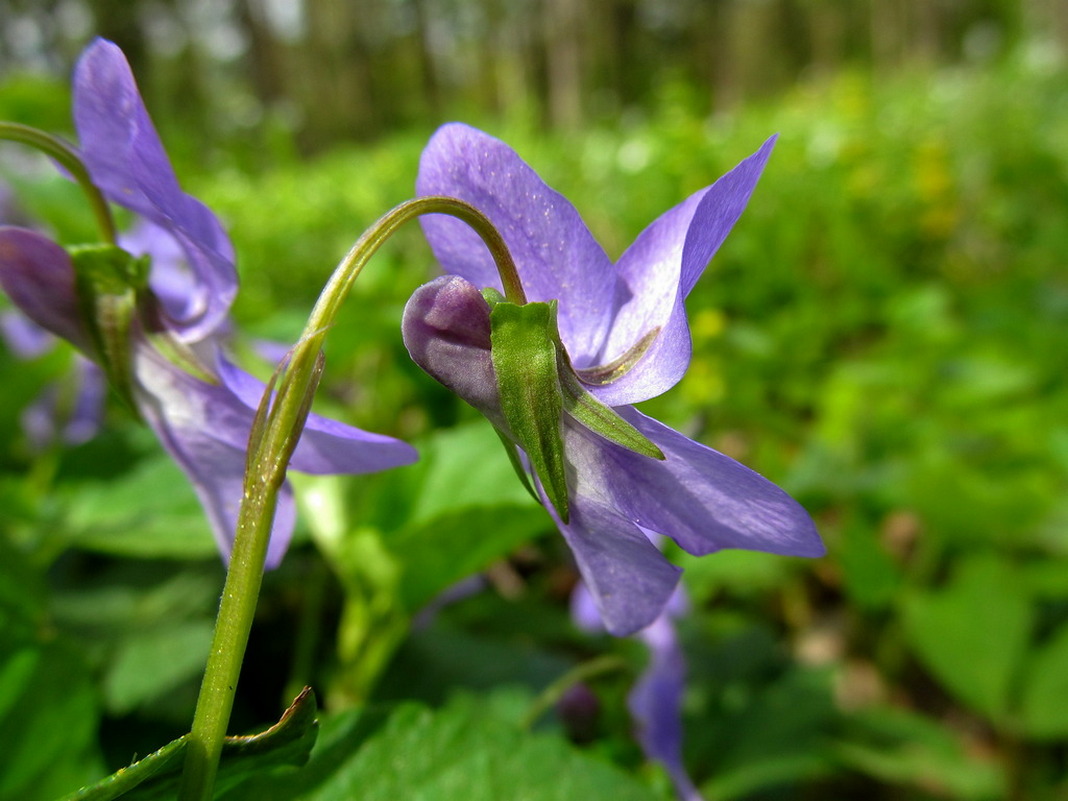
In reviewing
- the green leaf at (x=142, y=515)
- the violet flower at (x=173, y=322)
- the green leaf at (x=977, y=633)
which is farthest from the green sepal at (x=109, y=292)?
the green leaf at (x=977, y=633)

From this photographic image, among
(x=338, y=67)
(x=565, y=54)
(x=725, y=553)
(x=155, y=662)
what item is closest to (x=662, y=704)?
(x=725, y=553)

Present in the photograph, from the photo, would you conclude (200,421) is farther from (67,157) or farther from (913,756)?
(913,756)

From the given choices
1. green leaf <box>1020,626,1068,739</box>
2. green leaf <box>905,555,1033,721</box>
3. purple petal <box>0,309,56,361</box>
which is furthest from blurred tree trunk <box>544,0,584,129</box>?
green leaf <box>1020,626,1068,739</box>

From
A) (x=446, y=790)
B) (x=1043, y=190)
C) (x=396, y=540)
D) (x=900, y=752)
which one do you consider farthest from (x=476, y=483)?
(x=1043, y=190)

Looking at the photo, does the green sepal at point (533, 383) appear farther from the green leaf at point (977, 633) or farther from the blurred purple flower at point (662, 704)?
the green leaf at point (977, 633)

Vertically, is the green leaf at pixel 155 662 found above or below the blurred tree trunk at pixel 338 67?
below
